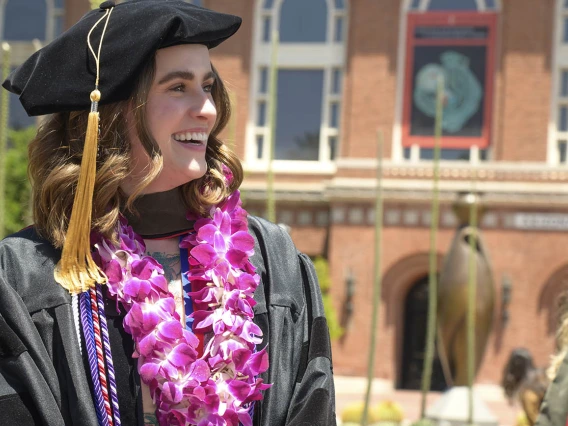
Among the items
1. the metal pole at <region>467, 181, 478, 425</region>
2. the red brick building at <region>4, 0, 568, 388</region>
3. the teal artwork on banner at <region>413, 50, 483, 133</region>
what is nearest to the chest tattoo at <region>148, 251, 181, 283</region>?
the metal pole at <region>467, 181, 478, 425</region>

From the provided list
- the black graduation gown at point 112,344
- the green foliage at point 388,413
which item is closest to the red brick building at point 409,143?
the green foliage at point 388,413

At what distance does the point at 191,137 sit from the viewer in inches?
90.0

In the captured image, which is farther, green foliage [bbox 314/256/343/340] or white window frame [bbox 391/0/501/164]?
white window frame [bbox 391/0/501/164]

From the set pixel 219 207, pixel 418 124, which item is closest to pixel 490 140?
pixel 418 124

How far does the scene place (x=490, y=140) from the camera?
73.5 feet

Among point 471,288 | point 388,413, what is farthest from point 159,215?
point 388,413

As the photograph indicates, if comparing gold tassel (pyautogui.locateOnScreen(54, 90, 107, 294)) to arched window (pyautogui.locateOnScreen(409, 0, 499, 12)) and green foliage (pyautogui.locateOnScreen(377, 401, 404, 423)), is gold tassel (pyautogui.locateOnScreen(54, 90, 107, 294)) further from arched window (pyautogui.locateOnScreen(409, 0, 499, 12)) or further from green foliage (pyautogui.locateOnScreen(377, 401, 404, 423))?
arched window (pyautogui.locateOnScreen(409, 0, 499, 12))

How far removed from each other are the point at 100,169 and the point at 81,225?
128 mm

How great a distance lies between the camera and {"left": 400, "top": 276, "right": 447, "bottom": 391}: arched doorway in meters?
21.7

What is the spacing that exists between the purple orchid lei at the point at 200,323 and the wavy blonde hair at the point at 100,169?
0.05m

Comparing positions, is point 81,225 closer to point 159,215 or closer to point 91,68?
point 159,215

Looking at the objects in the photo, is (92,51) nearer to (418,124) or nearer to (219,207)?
(219,207)

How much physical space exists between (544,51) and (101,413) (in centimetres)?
2101

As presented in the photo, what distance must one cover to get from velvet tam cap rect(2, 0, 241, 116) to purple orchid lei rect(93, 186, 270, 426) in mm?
291
